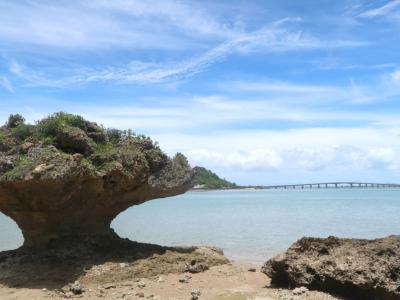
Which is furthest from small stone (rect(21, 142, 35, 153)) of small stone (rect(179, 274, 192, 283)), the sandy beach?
small stone (rect(179, 274, 192, 283))

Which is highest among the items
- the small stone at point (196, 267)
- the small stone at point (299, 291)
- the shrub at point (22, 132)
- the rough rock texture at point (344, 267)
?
the shrub at point (22, 132)

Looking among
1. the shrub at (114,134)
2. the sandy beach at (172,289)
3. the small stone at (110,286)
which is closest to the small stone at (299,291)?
the sandy beach at (172,289)

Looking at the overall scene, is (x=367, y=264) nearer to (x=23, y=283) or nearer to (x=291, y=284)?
(x=291, y=284)

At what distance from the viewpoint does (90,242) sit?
12.4 meters

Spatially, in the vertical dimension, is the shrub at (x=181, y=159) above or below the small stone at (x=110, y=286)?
above

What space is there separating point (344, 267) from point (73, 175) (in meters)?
6.02

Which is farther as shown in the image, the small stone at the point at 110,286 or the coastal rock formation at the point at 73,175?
the coastal rock formation at the point at 73,175

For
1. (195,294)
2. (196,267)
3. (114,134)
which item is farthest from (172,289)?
(114,134)

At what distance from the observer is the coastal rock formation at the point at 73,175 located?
1091cm

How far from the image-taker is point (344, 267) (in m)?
9.40

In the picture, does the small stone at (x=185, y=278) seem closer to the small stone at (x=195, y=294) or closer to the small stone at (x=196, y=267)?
the small stone at (x=196, y=267)

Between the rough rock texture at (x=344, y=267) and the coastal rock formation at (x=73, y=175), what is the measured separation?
13.9 feet

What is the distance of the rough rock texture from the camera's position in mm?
9078

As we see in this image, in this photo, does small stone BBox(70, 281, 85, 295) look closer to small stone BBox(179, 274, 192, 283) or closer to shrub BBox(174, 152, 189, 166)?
small stone BBox(179, 274, 192, 283)
